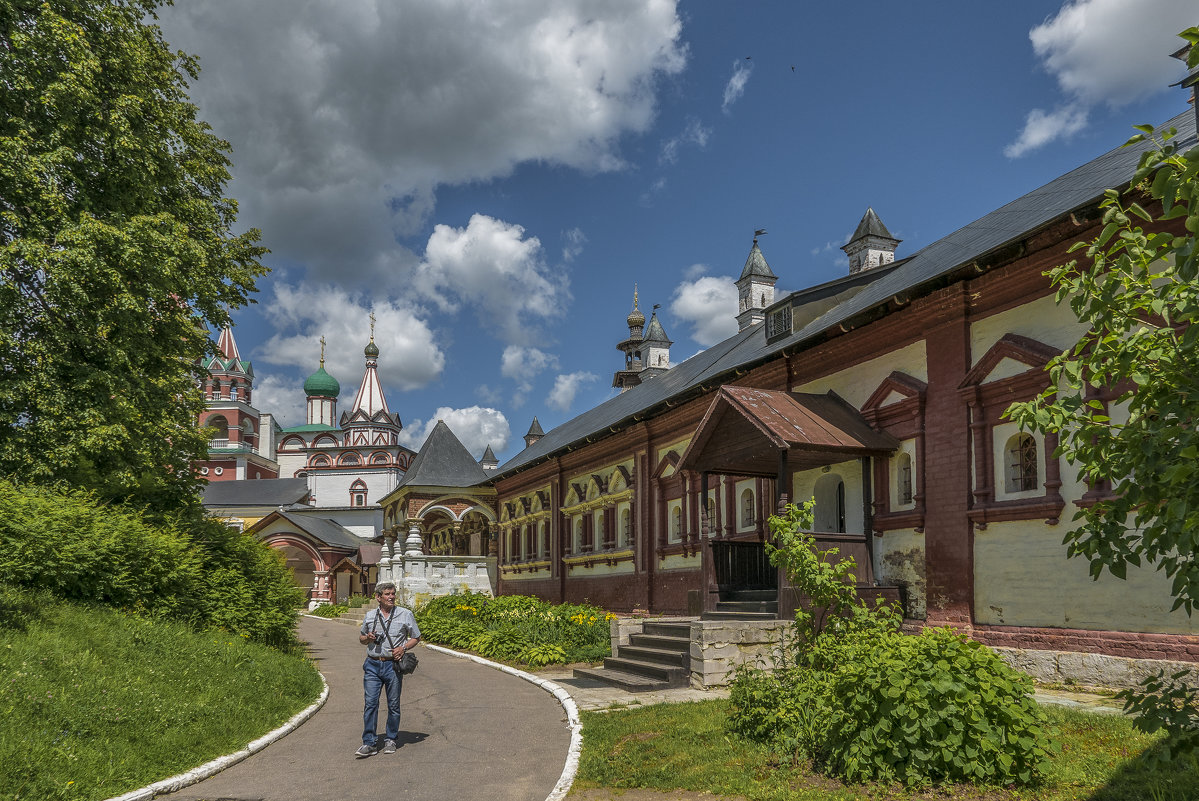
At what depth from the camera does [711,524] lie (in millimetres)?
19094

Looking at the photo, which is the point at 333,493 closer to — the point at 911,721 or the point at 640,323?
the point at 640,323

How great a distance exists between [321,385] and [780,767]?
272 ft

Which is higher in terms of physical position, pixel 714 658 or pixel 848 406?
pixel 848 406

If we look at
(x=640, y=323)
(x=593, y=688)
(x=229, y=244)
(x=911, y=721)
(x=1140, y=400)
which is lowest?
(x=593, y=688)

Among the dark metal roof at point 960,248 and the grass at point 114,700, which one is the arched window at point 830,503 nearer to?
the dark metal roof at point 960,248

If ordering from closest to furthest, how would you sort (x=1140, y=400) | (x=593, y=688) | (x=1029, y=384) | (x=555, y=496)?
(x=1140, y=400)
(x=1029, y=384)
(x=593, y=688)
(x=555, y=496)

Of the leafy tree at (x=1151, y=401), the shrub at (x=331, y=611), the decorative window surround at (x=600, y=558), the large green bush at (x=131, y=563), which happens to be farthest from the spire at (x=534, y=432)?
the leafy tree at (x=1151, y=401)

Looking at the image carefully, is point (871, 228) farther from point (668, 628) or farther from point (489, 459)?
point (489, 459)

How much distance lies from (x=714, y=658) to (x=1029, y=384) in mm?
5210

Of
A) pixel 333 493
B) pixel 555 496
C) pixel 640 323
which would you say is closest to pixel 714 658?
pixel 555 496

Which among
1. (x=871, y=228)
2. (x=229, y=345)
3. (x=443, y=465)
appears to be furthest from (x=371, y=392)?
(x=871, y=228)

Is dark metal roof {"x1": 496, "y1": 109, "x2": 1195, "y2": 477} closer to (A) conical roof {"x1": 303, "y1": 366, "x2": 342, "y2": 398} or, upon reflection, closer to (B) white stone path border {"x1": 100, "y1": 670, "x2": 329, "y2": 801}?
(B) white stone path border {"x1": 100, "y1": 670, "x2": 329, "y2": 801}

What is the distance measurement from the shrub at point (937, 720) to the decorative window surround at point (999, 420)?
4.65 metres

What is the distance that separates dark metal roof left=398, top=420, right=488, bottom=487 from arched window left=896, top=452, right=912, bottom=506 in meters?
24.4
